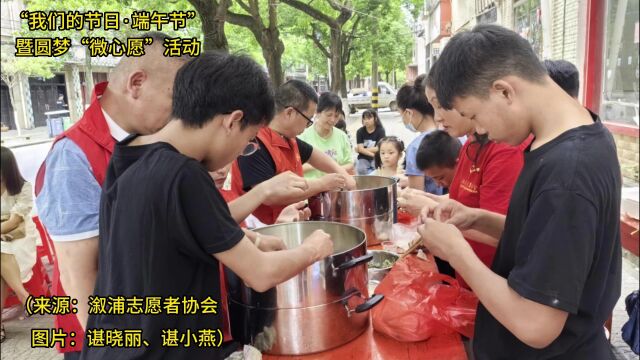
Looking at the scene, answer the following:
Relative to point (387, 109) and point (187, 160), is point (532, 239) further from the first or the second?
point (387, 109)

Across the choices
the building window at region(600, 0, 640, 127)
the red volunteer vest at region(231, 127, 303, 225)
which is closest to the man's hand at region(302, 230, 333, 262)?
the red volunteer vest at region(231, 127, 303, 225)

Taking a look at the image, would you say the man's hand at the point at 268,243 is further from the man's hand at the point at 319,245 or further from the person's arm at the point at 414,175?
the person's arm at the point at 414,175

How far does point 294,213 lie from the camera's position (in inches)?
82.2

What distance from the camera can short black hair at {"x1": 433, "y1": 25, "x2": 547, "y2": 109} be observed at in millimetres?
1053

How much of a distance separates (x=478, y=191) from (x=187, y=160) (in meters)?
1.12

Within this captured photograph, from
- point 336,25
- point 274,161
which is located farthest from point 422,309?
point 336,25

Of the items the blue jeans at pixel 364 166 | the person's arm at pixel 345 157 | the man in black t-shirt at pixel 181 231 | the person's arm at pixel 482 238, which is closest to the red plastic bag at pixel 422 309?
the person's arm at pixel 482 238

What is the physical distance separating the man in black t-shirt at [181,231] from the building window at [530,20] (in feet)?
24.6

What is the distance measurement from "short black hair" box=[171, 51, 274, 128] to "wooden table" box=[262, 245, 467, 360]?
2.40 ft

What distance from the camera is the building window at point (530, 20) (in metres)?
7.86

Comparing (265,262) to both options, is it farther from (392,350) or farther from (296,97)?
(296,97)

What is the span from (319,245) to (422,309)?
1.43 feet

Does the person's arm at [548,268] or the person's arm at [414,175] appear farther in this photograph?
the person's arm at [414,175]

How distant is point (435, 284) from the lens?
1526 mm
